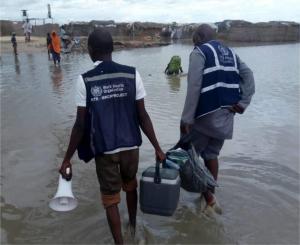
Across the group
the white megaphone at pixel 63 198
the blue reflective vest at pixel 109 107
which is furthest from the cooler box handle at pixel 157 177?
the white megaphone at pixel 63 198

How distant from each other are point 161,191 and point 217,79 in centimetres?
118

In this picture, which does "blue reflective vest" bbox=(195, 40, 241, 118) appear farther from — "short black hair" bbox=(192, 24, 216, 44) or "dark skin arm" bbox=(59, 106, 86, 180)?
"dark skin arm" bbox=(59, 106, 86, 180)

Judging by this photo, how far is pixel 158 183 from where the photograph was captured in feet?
11.4

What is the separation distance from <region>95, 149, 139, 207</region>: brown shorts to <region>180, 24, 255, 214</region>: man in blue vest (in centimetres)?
81

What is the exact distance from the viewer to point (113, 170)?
339cm

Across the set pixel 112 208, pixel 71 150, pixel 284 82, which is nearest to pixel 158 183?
pixel 112 208

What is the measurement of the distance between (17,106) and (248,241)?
710 centimetres

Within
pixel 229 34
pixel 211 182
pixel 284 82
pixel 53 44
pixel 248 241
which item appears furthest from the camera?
pixel 229 34

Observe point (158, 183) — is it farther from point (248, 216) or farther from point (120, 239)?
point (248, 216)

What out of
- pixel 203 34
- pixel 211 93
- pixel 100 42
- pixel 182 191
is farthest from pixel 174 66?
pixel 100 42

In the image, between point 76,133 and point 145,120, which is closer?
point 76,133

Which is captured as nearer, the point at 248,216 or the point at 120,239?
the point at 120,239

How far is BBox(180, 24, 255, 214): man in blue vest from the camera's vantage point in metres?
3.91

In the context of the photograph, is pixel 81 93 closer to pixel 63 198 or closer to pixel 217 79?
pixel 63 198
